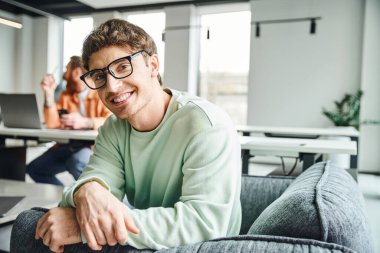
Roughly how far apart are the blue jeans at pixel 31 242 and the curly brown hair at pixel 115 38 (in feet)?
1.47

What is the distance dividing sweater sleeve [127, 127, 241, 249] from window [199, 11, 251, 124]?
6147 millimetres

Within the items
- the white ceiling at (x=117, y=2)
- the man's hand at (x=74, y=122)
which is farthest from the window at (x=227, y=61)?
the man's hand at (x=74, y=122)

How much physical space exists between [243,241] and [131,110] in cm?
50

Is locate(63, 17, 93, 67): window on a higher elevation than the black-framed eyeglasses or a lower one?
higher

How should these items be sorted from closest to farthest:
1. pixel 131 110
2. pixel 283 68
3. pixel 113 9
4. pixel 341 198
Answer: pixel 341 198 < pixel 131 110 < pixel 283 68 < pixel 113 9

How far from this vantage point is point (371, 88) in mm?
5898

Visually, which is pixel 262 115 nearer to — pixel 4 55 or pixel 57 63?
pixel 57 63

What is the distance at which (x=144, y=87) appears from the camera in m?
1.04

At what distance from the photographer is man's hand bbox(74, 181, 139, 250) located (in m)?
0.74

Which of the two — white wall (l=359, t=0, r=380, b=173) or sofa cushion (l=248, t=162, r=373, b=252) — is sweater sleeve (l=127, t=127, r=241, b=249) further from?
white wall (l=359, t=0, r=380, b=173)

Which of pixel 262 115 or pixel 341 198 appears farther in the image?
pixel 262 115

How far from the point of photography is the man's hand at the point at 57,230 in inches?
30.6

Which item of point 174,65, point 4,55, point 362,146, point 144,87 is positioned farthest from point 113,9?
point 144,87

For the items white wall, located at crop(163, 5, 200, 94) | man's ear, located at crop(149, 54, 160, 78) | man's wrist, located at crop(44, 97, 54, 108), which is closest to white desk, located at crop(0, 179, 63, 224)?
man's ear, located at crop(149, 54, 160, 78)
